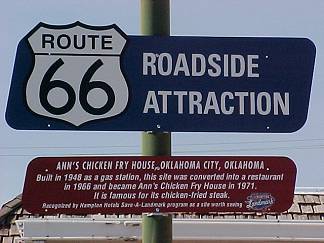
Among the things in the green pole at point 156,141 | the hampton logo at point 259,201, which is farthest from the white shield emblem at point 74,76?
the hampton logo at point 259,201

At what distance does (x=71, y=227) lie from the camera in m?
9.90

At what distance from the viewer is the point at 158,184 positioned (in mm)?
4688

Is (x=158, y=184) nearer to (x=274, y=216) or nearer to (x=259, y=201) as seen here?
(x=259, y=201)

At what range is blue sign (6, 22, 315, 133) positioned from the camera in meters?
4.71

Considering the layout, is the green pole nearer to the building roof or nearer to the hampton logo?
the hampton logo

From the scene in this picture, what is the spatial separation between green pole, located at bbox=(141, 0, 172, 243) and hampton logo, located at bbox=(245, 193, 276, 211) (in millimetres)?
429

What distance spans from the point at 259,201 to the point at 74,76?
1184 mm

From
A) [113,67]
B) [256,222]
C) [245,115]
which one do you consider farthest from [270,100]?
[256,222]

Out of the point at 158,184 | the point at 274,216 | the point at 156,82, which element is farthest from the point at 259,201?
the point at 274,216

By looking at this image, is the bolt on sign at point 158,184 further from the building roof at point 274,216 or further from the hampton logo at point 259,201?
the building roof at point 274,216

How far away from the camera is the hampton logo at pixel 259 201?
4.69 meters

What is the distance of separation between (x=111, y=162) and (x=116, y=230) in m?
5.30

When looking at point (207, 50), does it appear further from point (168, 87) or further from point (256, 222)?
Answer: point (256, 222)

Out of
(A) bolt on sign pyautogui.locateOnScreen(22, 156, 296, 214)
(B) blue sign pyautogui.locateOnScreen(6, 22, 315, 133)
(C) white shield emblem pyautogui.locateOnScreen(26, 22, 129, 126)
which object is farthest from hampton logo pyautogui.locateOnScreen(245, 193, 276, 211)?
(C) white shield emblem pyautogui.locateOnScreen(26, 22, 129, 126)
